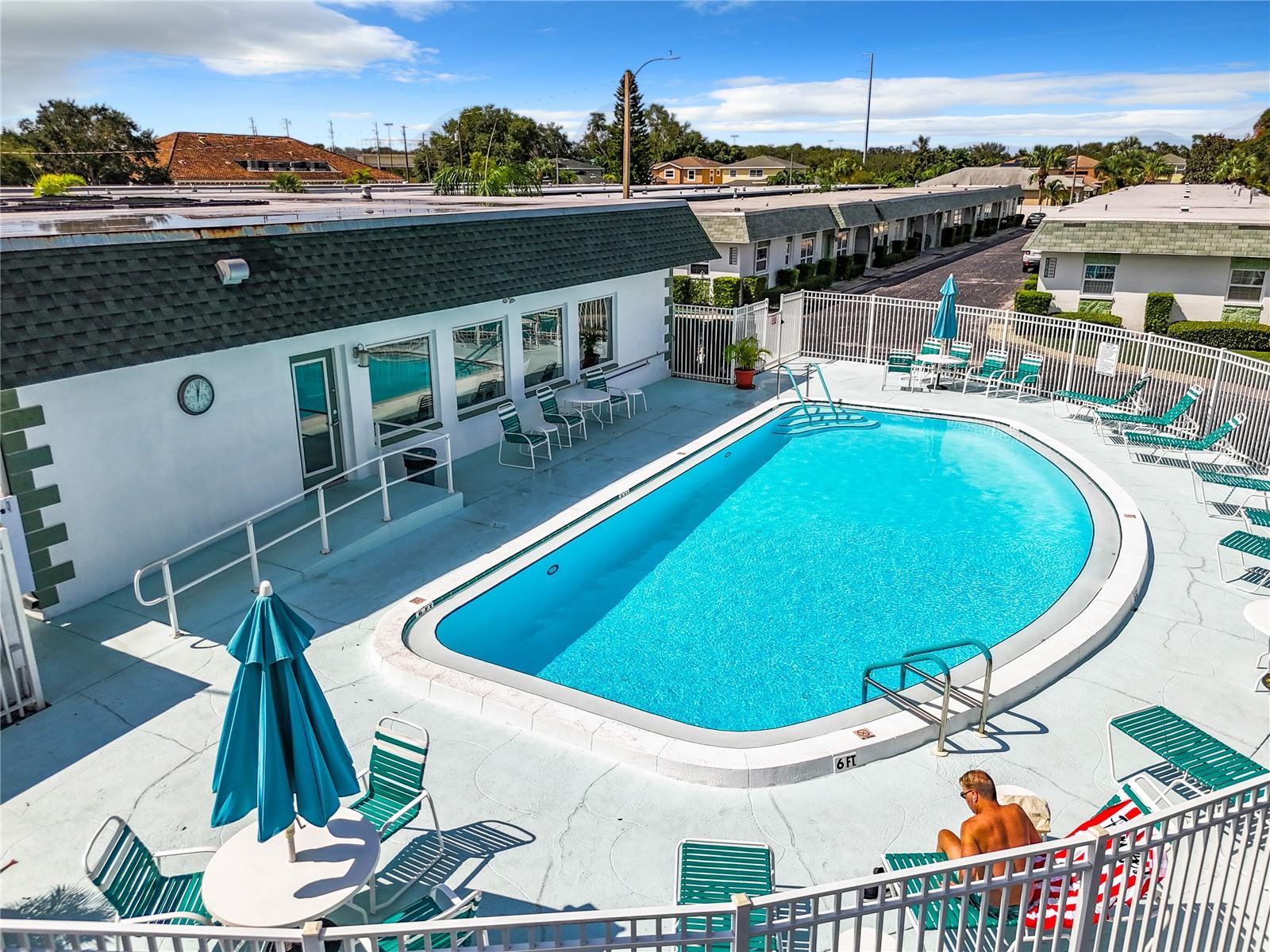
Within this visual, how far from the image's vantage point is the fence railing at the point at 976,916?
12.9 feet

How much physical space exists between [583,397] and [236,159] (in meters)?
45.3

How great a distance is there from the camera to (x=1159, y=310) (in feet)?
88.3

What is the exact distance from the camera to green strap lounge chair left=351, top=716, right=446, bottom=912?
20.8 feet

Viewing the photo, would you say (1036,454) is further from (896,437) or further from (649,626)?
(649,626)

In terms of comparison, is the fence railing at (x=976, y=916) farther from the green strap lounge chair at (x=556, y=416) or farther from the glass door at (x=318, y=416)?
the green strap lounge chair at (x=556, y=416)

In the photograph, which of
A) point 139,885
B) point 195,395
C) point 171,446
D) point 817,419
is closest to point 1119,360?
point 817,419

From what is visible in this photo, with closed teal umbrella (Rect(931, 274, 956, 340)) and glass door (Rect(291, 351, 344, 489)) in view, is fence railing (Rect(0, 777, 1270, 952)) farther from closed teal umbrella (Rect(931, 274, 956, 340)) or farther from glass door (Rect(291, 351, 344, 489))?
closed teal umbrella (Rect(931, 274, 956, 340))

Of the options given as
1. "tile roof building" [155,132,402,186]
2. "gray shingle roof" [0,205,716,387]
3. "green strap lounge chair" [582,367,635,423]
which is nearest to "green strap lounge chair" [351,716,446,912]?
"gray shingle roof" [0,205,716,387]

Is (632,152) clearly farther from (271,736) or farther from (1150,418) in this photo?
(271,736)

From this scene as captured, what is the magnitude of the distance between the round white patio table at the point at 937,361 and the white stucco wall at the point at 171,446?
1211cm

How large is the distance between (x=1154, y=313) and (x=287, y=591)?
27.1m

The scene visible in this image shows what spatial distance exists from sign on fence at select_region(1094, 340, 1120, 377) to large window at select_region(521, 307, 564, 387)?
11950 mm

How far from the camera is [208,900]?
525 centimetres

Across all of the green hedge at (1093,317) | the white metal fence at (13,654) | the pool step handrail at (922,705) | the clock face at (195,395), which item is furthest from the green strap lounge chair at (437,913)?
the green hedge at (1093,317)
